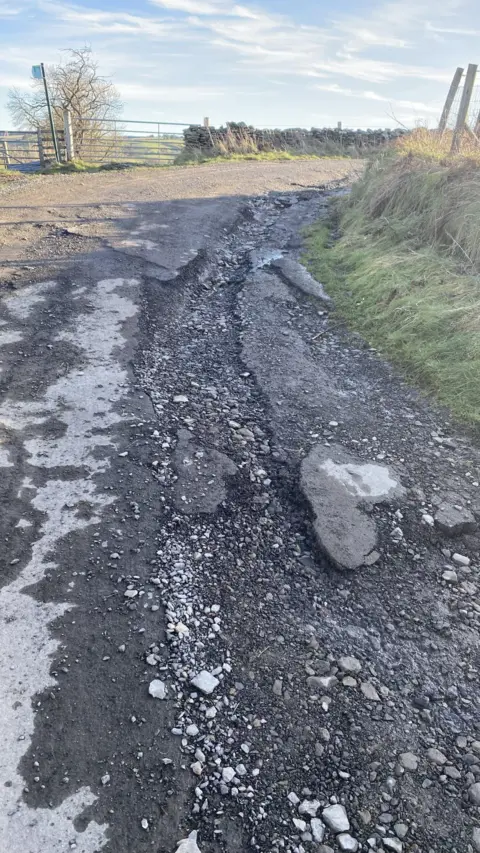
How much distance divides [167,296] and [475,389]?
321cm

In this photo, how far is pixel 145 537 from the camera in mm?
2818

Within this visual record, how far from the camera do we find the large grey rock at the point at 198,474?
122 inches

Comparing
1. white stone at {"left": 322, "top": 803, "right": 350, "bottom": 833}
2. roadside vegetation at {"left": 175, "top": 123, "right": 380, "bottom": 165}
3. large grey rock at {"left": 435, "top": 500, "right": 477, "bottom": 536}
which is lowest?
white stone at {"left": 322, "top": 803, "right": 350, "bottom": 833}

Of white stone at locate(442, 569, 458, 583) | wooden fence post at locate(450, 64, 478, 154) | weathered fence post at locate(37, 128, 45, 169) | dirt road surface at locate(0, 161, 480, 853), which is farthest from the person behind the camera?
weathered fence post at locate(37, 128, 45, 169)

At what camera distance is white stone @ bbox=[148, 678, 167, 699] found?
2.12 meters

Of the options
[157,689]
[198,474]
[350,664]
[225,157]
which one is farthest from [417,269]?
[225,157]

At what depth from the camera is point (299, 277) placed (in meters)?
6.53

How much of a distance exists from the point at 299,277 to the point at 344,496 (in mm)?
4045

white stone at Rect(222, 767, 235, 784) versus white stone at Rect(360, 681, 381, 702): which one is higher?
white stone at Rect(222, 767, 235, 784)

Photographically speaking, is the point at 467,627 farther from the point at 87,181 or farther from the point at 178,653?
the point at 87,181

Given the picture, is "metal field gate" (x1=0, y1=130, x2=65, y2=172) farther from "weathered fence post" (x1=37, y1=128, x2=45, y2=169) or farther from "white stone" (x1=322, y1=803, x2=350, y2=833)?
"white stone" (x1=322, y1=803, x2=350, y2=833)

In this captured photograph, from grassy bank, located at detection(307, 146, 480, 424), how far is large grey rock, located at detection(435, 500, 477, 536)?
110cm

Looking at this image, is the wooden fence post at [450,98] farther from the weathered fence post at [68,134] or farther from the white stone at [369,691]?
the white stone at [369,691]

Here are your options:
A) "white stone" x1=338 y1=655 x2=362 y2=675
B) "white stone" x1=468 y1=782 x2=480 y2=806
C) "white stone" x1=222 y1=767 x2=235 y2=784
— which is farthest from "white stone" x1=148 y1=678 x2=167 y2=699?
"white stone" x1=468 y1=782 x2=480 y2=806
